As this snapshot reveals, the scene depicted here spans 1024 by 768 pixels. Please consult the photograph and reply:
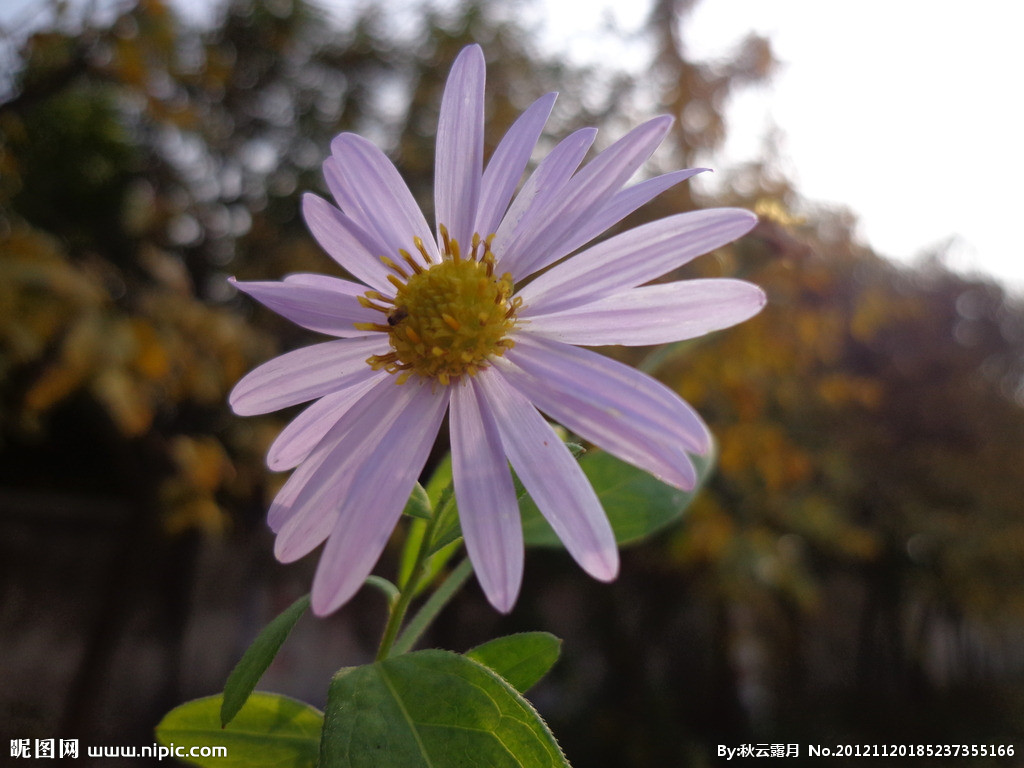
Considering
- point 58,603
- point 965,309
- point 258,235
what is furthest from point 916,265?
point 58,603

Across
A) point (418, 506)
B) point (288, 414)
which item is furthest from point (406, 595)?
point (288, 414)

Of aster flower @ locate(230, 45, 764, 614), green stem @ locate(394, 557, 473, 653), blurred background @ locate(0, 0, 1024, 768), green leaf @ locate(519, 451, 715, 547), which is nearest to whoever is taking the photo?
aster flower @ locate(230, 45, 764, 614)

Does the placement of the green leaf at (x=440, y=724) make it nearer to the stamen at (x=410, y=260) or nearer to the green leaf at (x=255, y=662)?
the green leaf at (x=255, y=662)

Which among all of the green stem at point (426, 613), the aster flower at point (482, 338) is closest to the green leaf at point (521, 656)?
the green stem at point (426, 613)

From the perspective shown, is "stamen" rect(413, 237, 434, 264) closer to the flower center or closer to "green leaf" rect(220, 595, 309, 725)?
the flower center

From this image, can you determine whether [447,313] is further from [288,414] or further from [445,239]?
[288,414]

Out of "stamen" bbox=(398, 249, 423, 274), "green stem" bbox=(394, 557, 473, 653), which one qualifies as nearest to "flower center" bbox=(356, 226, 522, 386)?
"stamen" bbox=(398, 249, 423, 274)
